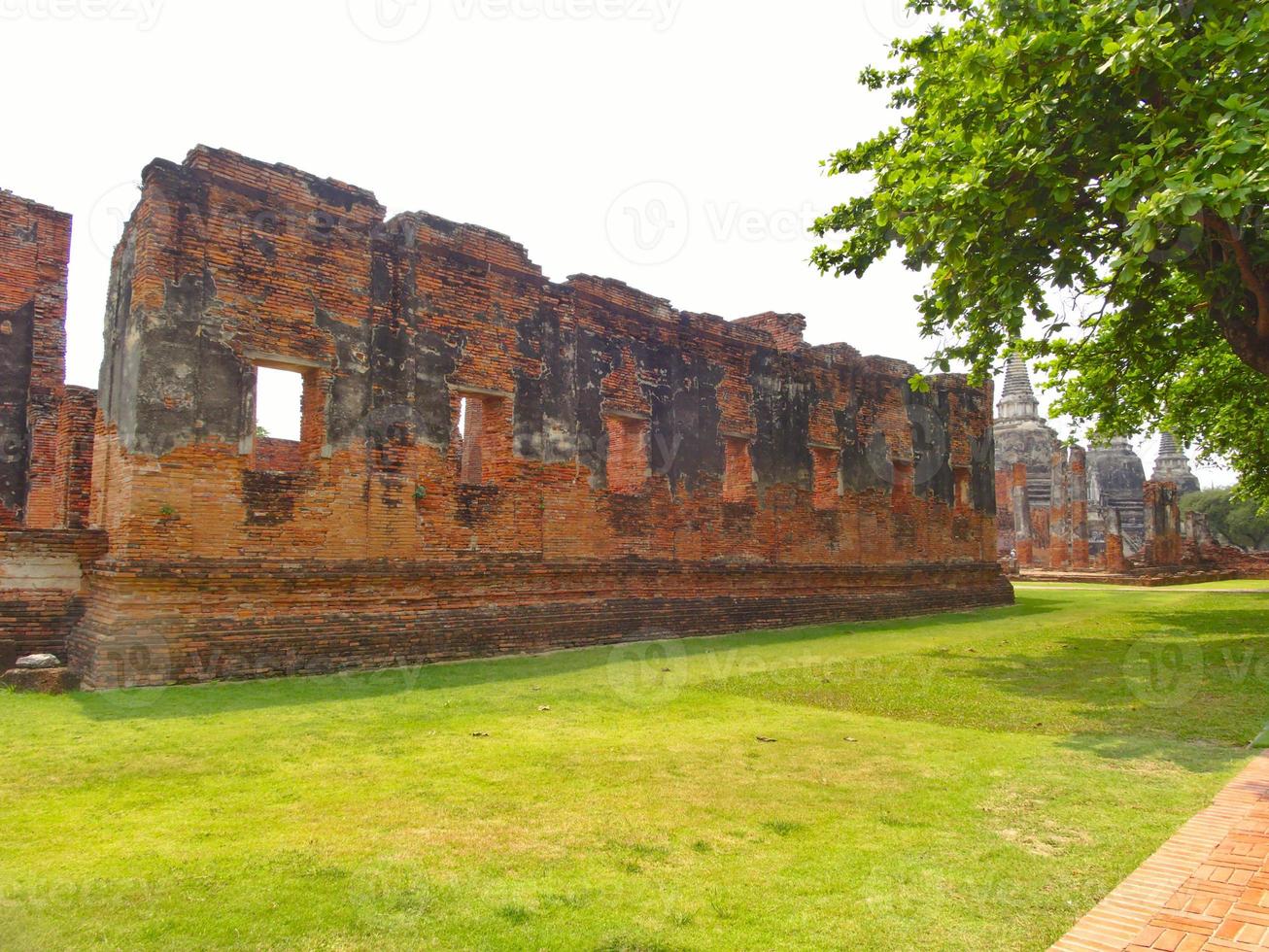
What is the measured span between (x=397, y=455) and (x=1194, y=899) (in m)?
9.38

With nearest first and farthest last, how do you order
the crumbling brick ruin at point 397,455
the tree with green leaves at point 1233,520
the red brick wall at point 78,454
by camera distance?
the crumbling brick ruin at point 397,455, the red brick wall at point 78,454, the tree with green leaves at point 1233,520

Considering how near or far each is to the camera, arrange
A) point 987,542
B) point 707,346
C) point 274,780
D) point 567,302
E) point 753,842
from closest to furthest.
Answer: point 753,842 < point 274,780 < point 567,302 < point 707,346 < point 987,542

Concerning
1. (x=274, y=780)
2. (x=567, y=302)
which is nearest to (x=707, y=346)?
(x=567, y=302)

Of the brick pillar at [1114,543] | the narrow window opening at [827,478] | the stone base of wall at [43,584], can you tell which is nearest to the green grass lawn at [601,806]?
the stone base of wall at [43,584]

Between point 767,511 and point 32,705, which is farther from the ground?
point 767,511

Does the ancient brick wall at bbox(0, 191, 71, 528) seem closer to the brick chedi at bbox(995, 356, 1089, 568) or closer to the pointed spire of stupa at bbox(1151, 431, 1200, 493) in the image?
the brick chedi at bbox(995, 356, 1089, 568)

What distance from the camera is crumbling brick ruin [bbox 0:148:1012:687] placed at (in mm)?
9320

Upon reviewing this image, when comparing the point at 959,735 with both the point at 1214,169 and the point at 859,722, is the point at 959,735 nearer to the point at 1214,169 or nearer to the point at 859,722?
the point at 859,722

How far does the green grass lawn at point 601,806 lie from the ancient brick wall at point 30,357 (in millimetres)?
6134

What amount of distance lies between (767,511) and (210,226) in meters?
10.4

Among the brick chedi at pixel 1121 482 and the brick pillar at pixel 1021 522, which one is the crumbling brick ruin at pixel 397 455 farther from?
the brick chedi at pixel 1121 482

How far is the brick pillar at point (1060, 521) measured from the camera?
133 feet

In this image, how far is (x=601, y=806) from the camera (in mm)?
4922

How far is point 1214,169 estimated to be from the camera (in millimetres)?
6590
